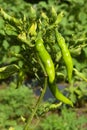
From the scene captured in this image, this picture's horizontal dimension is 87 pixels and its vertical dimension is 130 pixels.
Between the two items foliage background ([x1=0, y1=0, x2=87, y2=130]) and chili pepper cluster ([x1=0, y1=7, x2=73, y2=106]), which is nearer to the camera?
chili pepper cluster ([x1=0, y1=7, x2=73, y2=106])

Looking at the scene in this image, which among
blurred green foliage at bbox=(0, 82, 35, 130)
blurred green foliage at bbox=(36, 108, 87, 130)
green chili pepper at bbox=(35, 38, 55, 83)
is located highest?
green chili pepper at bbox=(35, 38, 55, 83)

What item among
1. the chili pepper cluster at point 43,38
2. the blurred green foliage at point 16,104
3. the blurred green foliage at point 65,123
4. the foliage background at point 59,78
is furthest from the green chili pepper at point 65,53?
the blurred green foliage at point 16,104

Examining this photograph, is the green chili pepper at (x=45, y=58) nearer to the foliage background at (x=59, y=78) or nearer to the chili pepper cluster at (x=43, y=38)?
the chili pepper cluster at (x=43, y=38)

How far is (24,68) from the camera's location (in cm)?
185

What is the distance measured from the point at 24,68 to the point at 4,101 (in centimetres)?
304

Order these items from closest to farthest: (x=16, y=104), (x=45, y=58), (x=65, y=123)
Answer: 1. (x=45, y=58)
2. (x=65, y=123)
3. (x=16, y=104)

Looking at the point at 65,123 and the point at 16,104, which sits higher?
the point at 16,104

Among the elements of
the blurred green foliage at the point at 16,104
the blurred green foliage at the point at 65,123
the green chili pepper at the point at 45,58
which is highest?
the green chili pepper at the point at 45,58

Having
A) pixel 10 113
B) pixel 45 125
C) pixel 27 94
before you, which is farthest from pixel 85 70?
pixel 45 125

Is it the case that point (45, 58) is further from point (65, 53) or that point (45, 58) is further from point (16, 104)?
point (16, 104)

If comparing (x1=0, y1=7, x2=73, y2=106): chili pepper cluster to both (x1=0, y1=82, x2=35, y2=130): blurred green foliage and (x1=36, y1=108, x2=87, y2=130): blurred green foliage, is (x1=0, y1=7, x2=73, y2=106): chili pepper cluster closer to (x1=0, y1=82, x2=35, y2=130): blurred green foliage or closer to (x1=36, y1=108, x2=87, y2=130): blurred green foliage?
(x1=36, y1=108, x2=87, y2=130): blurred green foliage

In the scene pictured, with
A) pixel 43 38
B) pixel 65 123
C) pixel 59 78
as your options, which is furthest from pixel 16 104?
pixel 43 38

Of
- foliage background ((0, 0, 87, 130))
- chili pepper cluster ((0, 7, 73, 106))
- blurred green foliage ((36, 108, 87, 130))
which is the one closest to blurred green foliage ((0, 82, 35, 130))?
foliage background ((0, 0, 87, 130))

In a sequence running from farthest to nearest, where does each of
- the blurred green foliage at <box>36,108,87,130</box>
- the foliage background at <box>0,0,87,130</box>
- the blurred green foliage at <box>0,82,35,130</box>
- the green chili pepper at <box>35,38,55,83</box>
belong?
the blurred green foliage at <box>0,82,35,130</box>
the foliage background at <box>0,0,87,130</box>
the blurred green foliage at <box>36,108,87,130</box>
the green chili pepper at <box>35,38,55,83</box>
